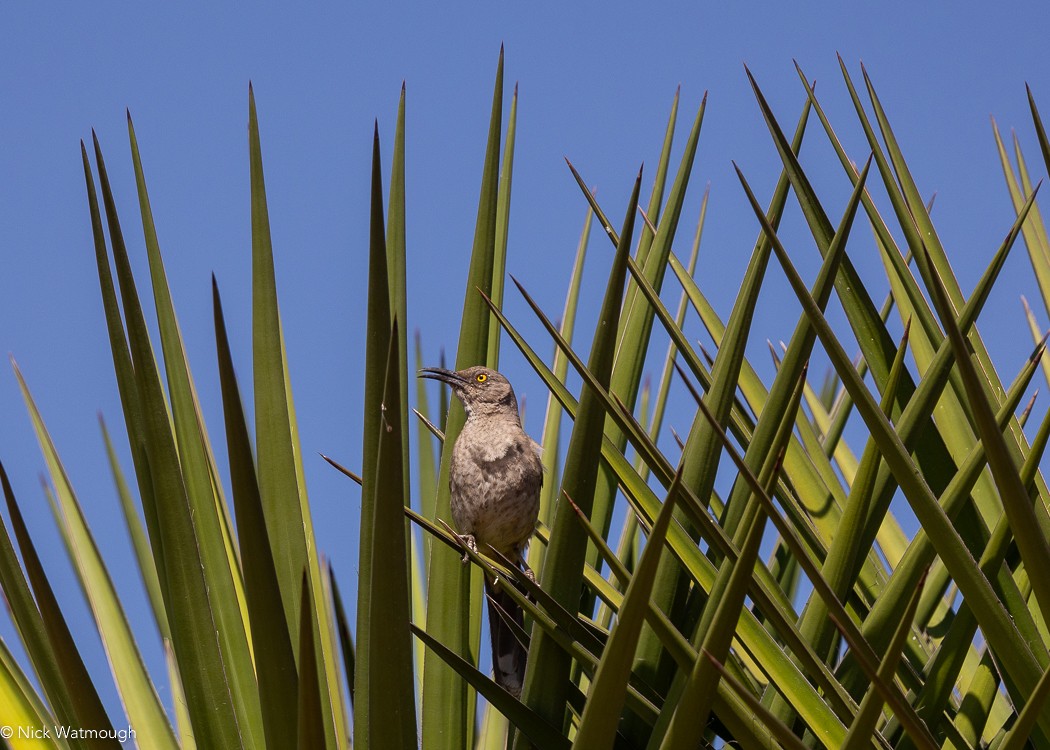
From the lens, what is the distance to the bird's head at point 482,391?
4066mm

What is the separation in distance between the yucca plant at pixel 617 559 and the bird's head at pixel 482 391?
0.56m

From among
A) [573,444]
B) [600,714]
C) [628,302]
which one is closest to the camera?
[600,714]

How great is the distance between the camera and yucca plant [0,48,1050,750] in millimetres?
1800

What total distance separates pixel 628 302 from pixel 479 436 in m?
1.54

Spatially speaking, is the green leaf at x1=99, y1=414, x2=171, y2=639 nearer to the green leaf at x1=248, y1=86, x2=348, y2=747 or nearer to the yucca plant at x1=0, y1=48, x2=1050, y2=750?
the yucca plant at x1=0, y1=48, x2=1050, y2=750

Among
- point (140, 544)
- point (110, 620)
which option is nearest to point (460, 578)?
point (110, 620)

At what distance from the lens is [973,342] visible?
10.6 feet

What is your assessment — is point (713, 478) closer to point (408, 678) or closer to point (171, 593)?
point (408, 678)

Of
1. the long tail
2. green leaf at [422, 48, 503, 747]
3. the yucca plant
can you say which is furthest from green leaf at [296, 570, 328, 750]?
the long tail

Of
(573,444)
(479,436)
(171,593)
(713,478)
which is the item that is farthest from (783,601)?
(479,436)

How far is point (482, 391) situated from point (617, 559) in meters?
1.88

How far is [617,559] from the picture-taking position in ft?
8.54

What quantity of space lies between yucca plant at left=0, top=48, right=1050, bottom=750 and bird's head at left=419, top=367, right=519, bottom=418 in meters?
0.56

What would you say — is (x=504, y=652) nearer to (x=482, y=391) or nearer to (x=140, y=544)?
(x=482, y=391)
